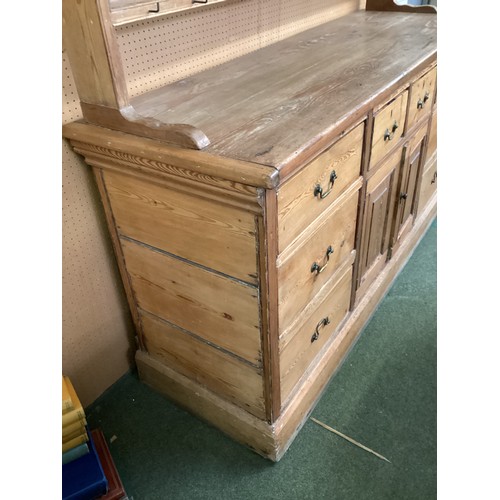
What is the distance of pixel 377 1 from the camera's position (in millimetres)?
2273

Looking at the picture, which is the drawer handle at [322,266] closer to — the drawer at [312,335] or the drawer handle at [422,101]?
the drawer at [312,335]

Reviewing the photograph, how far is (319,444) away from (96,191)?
3.49 ft

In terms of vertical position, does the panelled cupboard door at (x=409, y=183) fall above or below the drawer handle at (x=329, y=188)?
below

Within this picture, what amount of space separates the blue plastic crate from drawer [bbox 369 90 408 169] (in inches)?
47.3

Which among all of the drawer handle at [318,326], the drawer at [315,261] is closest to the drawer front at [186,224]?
the drawer at [315,261]

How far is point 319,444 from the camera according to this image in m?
1.49

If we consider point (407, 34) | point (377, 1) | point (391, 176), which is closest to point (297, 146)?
point (391, 176)

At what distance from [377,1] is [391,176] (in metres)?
1.14

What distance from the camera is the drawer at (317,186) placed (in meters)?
1.02

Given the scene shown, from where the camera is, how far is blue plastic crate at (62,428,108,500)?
1.22 meters

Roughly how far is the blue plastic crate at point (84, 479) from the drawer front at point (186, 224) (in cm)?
65

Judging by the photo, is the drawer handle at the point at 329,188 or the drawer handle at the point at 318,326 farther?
the drawer handle at the point at 318,326

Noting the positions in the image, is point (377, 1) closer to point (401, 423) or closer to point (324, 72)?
point (324, 72)

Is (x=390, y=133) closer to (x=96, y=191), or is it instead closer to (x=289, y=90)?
A: (x=289, y=90)
